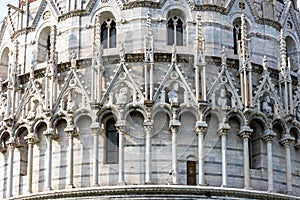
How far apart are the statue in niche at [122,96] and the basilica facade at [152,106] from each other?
0.14 ft

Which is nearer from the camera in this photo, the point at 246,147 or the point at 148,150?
the point at 148,150

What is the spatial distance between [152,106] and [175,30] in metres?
3.04

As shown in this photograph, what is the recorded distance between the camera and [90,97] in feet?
79.2

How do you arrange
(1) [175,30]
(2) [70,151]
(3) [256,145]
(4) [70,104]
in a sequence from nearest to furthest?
(2) [70,151] < (4) [70,104] < (3) [256,145] < (1) [175,30]

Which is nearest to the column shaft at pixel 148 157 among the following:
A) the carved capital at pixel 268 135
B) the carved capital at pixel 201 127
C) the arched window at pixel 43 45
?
the carved capital at pixel 201 127

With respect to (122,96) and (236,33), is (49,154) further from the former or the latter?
(236,33)

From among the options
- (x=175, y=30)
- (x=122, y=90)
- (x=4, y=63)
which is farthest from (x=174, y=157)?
(x=4, y=63)

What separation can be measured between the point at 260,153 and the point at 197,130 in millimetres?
2246

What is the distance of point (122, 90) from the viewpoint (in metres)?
24.1

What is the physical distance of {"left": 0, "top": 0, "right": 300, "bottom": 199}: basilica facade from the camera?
23531 millimetres

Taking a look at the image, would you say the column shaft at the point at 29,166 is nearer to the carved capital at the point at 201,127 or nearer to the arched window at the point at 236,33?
the carved capital at the point at 201,127

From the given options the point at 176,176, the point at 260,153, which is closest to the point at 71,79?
the point at 176,176

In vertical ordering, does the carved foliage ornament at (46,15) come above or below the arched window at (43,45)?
above

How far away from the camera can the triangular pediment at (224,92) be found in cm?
2412
